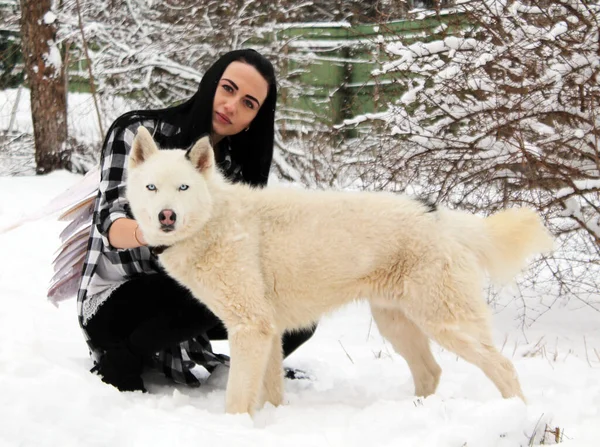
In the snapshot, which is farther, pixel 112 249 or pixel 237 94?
pixel 237 94

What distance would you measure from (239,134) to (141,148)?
0.83m

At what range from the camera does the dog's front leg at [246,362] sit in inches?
118

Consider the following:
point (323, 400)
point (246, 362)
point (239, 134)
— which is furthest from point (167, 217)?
point (323, 400)

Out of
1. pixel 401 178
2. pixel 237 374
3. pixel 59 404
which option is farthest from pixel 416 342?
pixel 401 178

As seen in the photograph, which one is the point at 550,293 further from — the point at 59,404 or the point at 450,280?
the point at 59,404

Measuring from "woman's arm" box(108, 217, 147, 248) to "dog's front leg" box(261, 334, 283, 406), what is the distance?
85cm

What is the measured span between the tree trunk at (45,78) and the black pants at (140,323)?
24.5 ft

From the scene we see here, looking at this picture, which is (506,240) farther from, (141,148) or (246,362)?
(141,148)

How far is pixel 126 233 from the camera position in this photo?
321 centimetres

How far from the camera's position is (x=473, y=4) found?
4.75 m

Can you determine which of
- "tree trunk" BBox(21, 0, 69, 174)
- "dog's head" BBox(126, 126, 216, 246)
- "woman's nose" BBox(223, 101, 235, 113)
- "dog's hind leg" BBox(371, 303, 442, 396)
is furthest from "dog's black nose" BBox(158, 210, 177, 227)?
"tree trunk" BBox(21, 0, 69, 174)

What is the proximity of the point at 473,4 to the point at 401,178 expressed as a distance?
139 cm

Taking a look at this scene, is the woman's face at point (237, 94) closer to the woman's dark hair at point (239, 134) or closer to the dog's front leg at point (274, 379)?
the woman's dark hair at point (239, 134)

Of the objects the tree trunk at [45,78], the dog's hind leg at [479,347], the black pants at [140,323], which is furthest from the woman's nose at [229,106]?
the tree trunk at [45,78]
